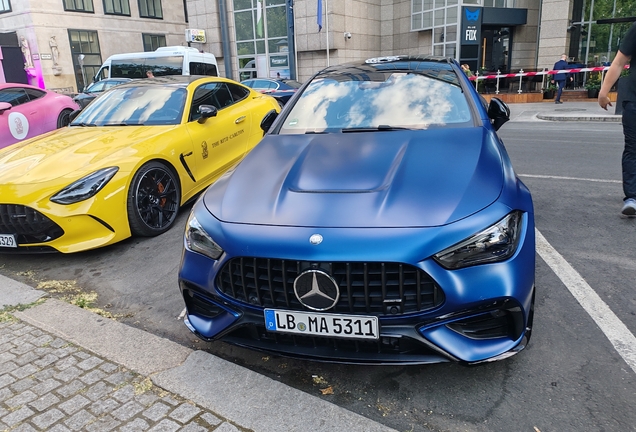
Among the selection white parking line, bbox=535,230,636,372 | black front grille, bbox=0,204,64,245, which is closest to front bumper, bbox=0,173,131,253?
black front grille, bbox=0,204,64,245

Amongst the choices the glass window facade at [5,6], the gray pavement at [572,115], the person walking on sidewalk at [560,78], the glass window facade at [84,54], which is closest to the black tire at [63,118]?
the gray pavement at [572,115]

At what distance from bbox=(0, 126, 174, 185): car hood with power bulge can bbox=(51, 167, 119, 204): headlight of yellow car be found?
0.24ft

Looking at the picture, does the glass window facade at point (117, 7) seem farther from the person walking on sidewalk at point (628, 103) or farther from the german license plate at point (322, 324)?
the german license plate at point (322, 324)

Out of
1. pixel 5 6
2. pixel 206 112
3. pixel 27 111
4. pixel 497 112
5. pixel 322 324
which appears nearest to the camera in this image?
pixel 322 324

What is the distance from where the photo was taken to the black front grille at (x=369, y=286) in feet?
6.79

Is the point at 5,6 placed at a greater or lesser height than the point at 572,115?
greater

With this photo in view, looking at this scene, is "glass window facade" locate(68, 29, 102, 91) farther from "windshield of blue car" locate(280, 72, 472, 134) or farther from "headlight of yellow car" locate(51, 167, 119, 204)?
"windshield of blue car" locate(280, 72, 472, 134)

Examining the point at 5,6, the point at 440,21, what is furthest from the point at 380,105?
the point at 5,6

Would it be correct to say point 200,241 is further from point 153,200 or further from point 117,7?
point 117,7

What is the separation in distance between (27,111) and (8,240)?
657cm

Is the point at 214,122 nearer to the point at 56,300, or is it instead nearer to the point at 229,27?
the point at 56,300

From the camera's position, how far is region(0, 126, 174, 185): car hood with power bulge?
4.10 metres

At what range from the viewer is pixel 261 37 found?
87.3 ft

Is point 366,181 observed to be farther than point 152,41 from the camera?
No
